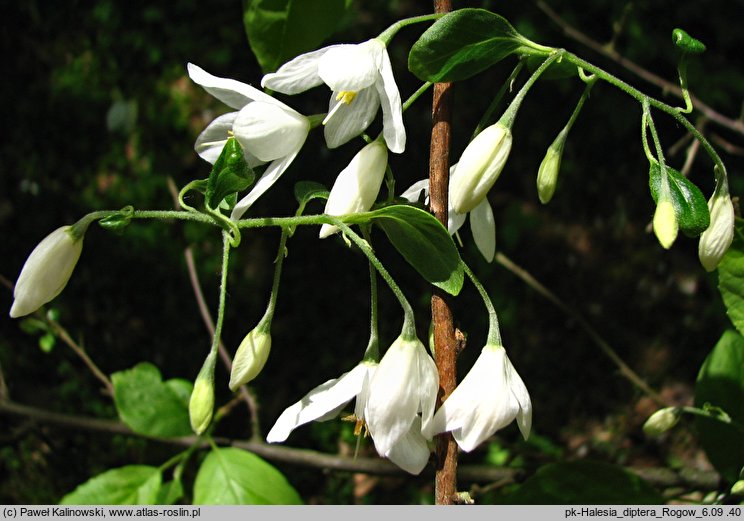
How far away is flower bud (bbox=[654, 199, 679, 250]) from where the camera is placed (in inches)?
28.0

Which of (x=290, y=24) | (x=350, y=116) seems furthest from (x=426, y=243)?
(x=290, y=24)

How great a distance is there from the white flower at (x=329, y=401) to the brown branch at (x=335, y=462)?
2.13ft

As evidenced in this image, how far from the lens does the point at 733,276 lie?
104cm

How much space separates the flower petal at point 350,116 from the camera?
33.4 inches

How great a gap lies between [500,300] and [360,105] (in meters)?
1.88

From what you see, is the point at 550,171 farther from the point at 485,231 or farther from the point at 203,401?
the point at 203,401

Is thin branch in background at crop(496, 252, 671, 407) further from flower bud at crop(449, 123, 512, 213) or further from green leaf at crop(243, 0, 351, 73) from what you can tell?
flower bud at crop(449, 123, 512, 213)

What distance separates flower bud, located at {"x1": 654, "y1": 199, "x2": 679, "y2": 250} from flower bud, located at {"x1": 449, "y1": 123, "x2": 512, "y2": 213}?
158mm

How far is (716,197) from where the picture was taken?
0.85m

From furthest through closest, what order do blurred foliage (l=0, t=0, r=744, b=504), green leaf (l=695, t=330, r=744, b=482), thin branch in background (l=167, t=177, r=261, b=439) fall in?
blurred foliage (l=0, t=0, r=744, b=504) → thin branch in background (l=167, t=177, r=261, b=439) → green leaf (l=695, t=330, r=744, b=482)

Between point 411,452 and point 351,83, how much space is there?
0.38m

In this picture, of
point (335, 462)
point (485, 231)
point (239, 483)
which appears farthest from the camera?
point (335, 462)

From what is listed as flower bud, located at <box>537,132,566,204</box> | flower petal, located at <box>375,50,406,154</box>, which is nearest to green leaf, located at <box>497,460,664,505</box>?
flower bud, located at <box>537,132,566,204</box>

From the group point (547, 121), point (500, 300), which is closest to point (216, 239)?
point (500, 300)
